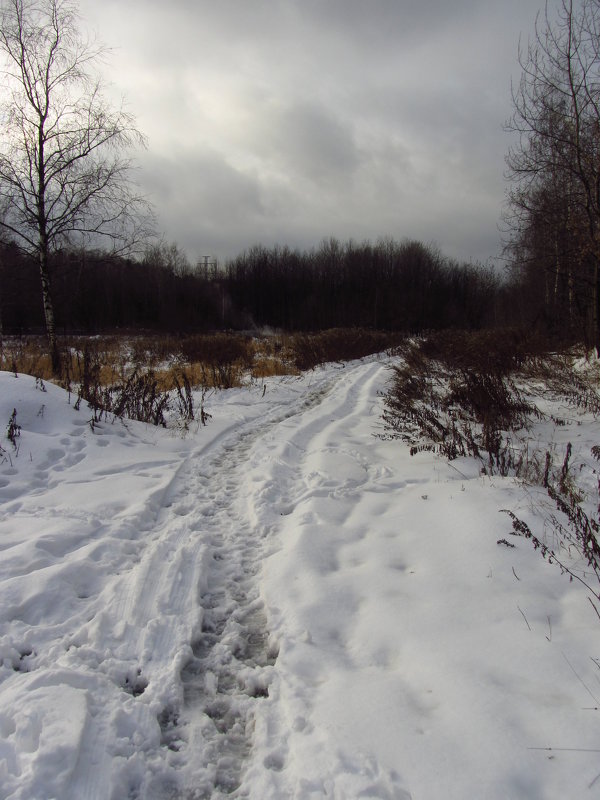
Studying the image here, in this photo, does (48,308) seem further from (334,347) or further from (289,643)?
(334,347)

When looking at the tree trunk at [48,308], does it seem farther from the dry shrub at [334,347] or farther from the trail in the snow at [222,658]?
the trail in the snow at [222,658]

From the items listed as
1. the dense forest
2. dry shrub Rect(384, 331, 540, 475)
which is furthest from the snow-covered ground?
the dense forest

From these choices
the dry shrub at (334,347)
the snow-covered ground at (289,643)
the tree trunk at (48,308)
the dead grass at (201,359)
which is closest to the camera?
the snow-covered ground at (289,643)

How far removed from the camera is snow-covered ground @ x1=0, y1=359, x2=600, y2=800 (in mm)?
1662

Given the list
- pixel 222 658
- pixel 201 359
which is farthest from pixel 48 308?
pixel 222 658

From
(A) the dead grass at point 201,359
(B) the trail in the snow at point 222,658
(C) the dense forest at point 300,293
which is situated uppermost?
(C) the dense forest at point 300,293

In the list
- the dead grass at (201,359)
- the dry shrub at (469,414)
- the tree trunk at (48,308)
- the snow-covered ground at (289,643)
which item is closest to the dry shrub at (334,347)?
the dead grass at (201,359)

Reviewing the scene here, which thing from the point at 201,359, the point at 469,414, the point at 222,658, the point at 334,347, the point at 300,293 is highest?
the point at 300,293

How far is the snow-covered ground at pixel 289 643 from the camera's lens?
1662 millimetres

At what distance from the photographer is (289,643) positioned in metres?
2.39

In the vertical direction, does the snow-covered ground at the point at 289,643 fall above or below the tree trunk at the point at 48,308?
below

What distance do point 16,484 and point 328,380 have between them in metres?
10.2

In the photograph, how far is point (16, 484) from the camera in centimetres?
448

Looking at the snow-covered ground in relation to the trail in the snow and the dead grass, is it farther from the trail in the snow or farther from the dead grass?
the dead grass
